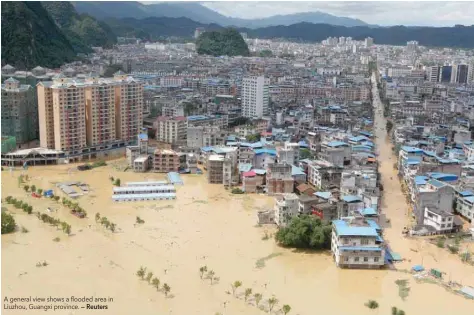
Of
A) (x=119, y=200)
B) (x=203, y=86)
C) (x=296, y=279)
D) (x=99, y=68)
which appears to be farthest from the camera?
(x=99, y=68)

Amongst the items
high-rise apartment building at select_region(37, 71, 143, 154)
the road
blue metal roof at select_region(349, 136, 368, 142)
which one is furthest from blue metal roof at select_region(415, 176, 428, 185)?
high-rise apartment building at select_region(37, 71, 143, 154)

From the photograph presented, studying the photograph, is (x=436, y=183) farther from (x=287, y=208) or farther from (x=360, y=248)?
(x=360, y=248)

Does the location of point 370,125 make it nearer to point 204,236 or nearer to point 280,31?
point 204,236

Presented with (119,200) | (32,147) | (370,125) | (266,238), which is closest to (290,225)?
(266,238)

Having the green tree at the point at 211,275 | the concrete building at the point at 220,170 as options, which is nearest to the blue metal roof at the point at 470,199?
the concrete building at the point at 220,170

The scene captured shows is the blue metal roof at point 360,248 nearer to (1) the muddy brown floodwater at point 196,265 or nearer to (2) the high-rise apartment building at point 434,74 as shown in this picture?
(1) the muddy brown floodwater at point 196,265

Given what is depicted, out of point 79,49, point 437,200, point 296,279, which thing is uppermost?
point 79,49

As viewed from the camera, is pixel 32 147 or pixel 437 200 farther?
pixel 32 147
